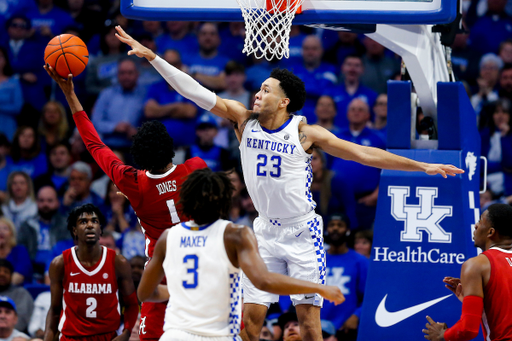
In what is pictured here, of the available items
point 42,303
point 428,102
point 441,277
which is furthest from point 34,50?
point 441,277

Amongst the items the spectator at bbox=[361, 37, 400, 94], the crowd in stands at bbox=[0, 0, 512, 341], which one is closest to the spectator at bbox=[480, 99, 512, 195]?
the crowd in stands at bbox=[0, 0, 512, 341]

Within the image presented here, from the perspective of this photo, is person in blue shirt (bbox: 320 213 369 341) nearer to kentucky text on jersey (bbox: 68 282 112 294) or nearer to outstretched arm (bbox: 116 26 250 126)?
kentucky text on jersey (bbox: 68 282 112 294)

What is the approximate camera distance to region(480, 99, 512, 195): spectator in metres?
8.96

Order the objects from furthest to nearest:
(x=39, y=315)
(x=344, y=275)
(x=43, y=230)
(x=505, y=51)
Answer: (x=505, y=51), (x=43, y=230), (x=39, y=315), (x=344, y=275)

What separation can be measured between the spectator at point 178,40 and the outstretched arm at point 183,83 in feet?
16.9

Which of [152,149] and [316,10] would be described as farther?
[316,10]

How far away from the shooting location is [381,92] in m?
9.58

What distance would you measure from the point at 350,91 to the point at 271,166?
4.69 meters

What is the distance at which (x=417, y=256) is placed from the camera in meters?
6.21

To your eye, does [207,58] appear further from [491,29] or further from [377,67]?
[491,29]

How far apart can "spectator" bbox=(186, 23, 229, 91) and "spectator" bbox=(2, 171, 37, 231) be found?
2.80 m

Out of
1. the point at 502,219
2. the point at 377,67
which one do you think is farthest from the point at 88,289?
the point at 377,67

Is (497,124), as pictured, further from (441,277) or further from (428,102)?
(441,277)

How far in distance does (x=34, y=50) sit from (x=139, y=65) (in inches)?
65.7
